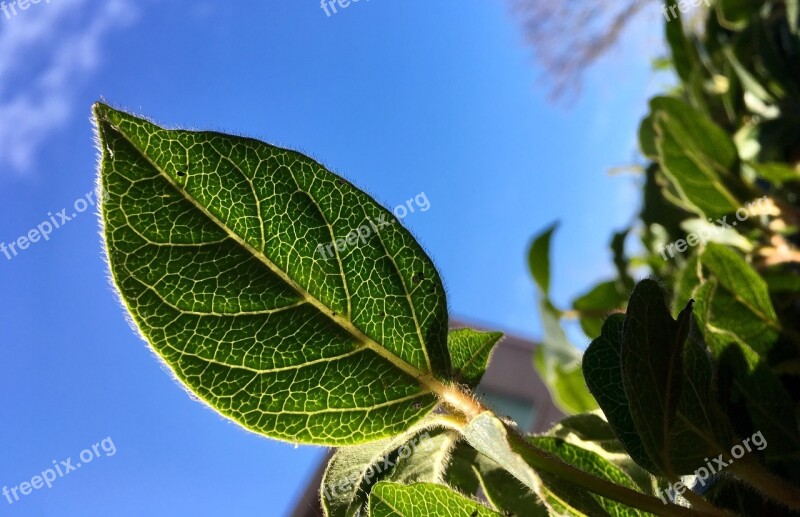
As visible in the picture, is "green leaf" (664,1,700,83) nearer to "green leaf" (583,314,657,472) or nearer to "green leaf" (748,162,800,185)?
"green leaf" (748,162,800,185)

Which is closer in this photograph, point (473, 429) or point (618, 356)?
point (473, 429)

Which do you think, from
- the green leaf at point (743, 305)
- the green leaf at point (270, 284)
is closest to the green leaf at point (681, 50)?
the green leaf at point (743, 305)

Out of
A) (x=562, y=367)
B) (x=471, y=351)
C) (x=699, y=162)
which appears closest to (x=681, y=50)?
(x=699, y=162)

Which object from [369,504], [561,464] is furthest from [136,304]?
[561,464]

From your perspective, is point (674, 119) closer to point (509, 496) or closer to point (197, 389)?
point (509, 496)

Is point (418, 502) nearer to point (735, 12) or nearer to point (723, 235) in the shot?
point (723, 235)
